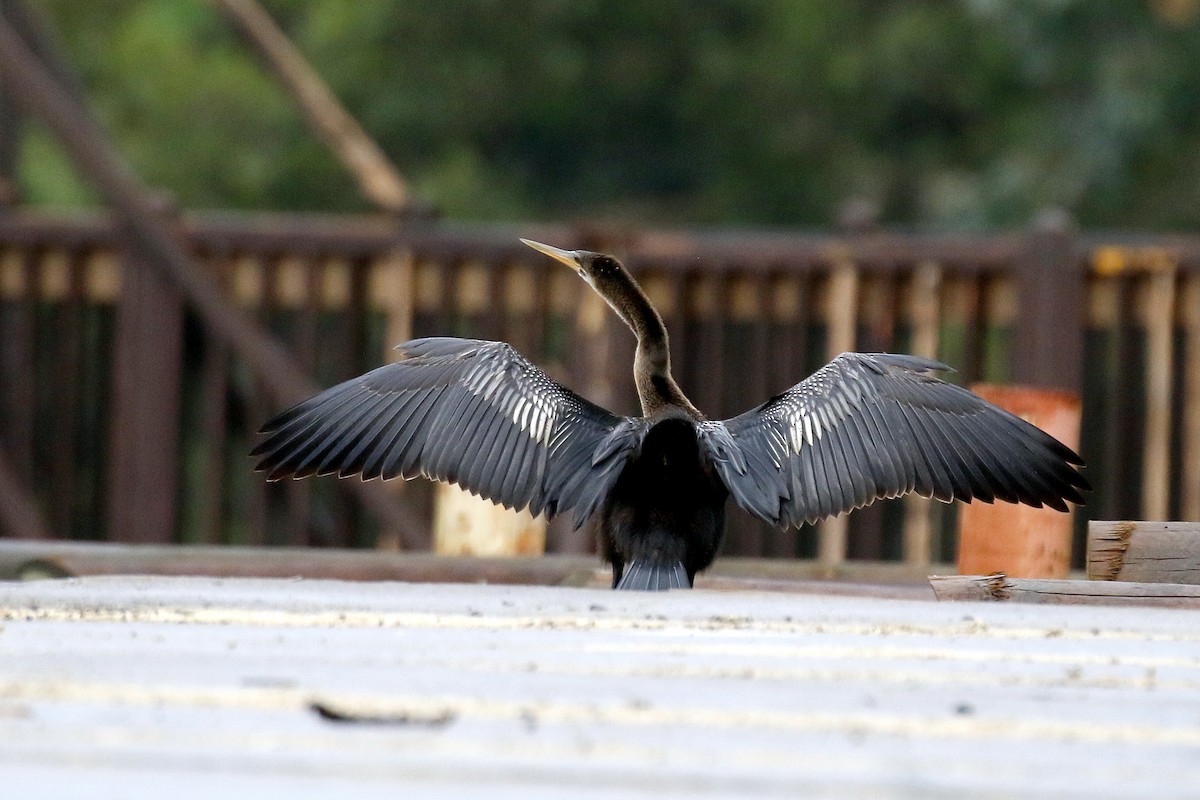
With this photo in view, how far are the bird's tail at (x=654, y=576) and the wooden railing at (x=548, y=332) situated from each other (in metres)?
3.05

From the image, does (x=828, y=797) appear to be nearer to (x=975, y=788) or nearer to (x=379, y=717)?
(x=975, y=788)

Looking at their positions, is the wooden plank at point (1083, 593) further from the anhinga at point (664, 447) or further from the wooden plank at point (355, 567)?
the wooden plank at point (355, 567)

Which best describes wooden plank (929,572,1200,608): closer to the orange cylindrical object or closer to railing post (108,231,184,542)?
the orange cylindrical object

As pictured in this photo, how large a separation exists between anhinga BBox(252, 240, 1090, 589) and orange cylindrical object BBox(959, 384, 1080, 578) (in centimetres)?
18

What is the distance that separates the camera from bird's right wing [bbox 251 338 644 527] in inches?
194

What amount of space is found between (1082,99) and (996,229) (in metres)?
1.50

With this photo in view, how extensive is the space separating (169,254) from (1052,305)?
3.60 metres

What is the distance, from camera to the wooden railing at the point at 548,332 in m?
7.86

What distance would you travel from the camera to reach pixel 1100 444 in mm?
8250

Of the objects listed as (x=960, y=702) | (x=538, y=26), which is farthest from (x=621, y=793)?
(x=538, y=26)

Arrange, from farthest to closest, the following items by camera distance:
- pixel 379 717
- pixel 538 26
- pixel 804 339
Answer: pixel 538 26 → pixel 804 339 → pixel 379 717

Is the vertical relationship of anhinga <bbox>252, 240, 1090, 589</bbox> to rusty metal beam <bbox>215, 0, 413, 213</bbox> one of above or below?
below

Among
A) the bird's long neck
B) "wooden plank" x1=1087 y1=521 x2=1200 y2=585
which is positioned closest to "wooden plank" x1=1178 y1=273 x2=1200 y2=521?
the bird's long neck

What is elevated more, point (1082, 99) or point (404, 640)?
point (1082, 99)
